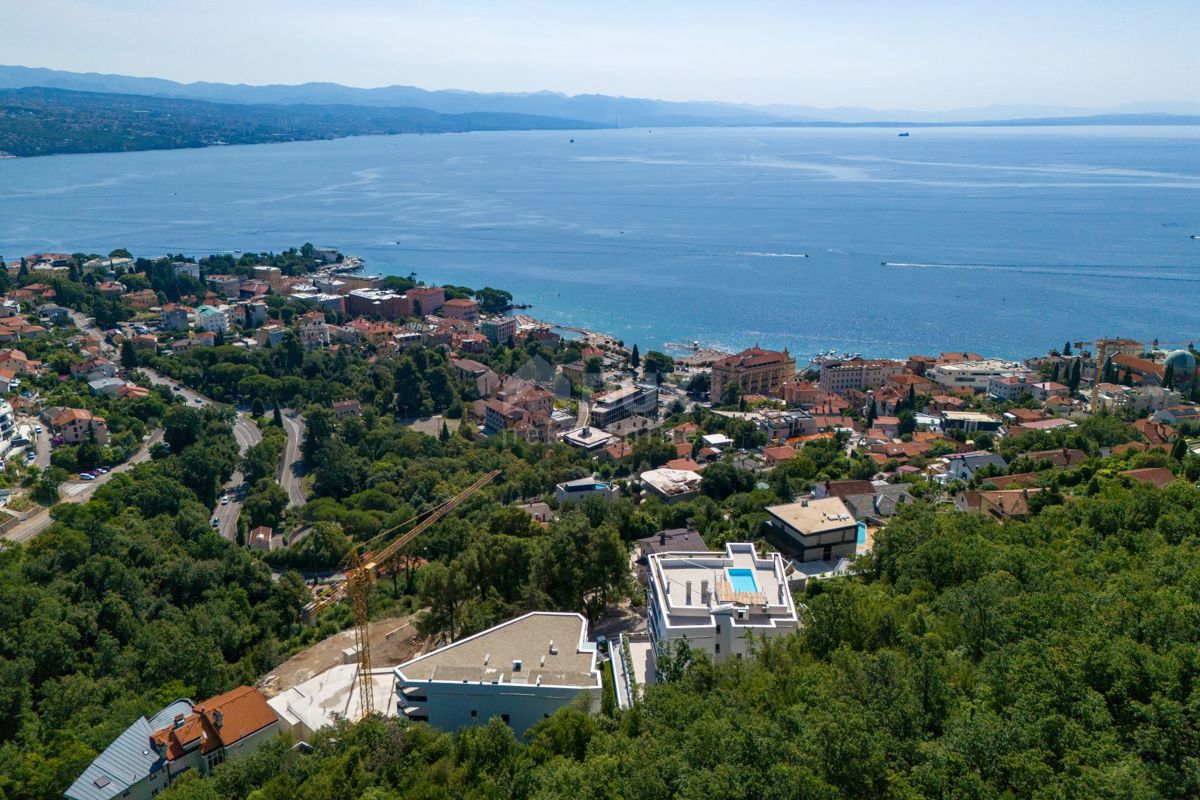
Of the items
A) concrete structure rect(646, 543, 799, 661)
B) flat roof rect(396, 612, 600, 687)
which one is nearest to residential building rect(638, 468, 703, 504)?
concrete structure rect(646, 543, 799, 661)

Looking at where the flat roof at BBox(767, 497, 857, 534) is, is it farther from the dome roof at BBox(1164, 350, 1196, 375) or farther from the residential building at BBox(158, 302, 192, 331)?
the residential building at BBox(158, 302, 192, 331)

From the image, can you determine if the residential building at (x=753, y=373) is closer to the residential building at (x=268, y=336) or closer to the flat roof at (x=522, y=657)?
the residential building at (x=268, y=336)

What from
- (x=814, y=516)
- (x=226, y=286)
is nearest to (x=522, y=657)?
(x=814, y=516)

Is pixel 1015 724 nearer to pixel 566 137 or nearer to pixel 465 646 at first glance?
pixel 465 646

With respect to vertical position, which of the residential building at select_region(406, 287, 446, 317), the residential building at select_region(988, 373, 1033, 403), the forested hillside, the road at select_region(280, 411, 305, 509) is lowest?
the road at select_region(280, 411, 305, 509)

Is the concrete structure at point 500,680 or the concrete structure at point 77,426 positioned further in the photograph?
the concrete structure at point 77,426

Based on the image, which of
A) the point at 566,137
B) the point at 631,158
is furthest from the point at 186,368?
the point at 566,137

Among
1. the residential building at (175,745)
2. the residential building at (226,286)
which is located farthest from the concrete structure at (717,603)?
the residential building at (226,286)
